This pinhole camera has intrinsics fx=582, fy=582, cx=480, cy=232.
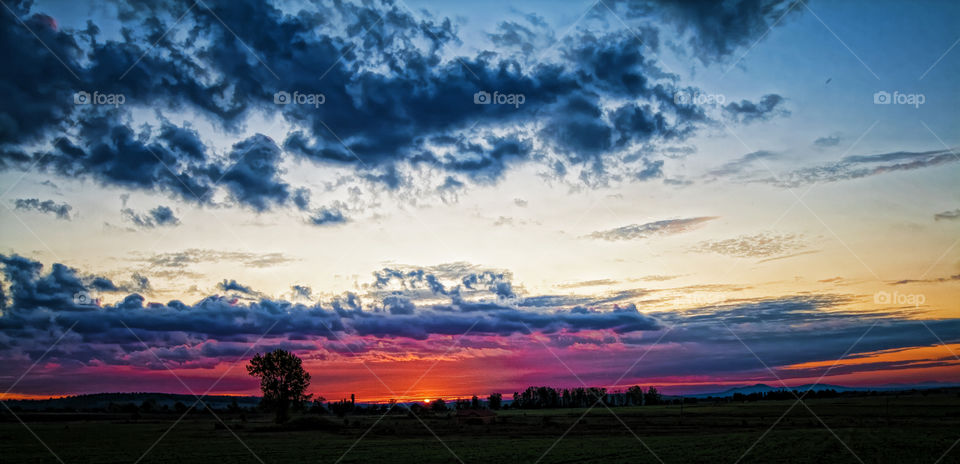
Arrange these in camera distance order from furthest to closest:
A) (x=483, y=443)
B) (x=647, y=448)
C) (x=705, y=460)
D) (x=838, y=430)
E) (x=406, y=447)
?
(x=838, y=430)
(x=483, y=443)
(x=406, y=447)
(x=647, y=448)
(x=705, y=460)

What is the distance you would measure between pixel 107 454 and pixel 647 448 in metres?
44.7

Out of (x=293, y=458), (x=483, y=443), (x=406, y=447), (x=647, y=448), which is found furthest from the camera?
(x=483, y=443)

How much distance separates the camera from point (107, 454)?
48.5 meters

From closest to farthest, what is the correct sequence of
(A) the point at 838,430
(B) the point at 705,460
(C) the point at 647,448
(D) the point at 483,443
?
(B) the point at 705,460, (C) the point at 647,448, (D) the point at 483,443, (A) the point at 838,430

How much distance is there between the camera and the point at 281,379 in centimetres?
10938

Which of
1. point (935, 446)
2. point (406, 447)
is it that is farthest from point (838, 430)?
point (406, 447)

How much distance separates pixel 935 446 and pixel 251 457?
52.6 meters

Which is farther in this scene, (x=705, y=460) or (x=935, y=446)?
(x=935, y=446)

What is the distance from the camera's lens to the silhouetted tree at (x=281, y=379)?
10812 cm

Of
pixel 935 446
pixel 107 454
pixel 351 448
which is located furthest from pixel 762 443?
pixel 107 454

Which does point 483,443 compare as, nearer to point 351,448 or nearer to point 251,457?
point 351,448

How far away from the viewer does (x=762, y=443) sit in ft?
163

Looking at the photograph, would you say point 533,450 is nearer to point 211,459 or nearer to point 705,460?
point 705,460

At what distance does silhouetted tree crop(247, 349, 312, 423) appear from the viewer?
108m
